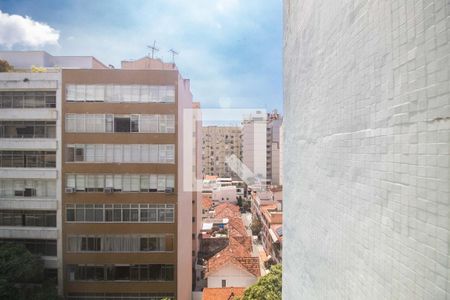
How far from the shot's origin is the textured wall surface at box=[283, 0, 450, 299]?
3.01 feet

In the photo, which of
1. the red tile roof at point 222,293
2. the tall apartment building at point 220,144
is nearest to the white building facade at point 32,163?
the red tile roof at point 222,293

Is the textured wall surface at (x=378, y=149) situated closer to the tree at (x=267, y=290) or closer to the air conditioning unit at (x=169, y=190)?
the tree at (x=267, y=290)

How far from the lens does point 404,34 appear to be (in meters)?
1.07

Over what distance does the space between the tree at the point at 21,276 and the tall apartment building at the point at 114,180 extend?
28.8 inches

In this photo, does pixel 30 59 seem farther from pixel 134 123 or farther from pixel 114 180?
pixel 114 180

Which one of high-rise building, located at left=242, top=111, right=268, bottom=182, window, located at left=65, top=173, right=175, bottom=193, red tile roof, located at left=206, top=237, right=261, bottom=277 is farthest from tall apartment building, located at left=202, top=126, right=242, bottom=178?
window, located at left=65, top=173, right=175, bottom=193

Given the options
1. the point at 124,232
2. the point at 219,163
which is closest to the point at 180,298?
the point at 124,232

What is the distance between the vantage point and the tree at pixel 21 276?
8945 millimetres

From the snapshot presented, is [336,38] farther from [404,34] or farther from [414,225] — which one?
[414,225]

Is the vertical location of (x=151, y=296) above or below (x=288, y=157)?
below

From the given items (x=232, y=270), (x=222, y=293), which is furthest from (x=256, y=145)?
(x=222, y=293)

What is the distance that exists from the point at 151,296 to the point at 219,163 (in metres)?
34.9

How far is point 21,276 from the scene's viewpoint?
9586 mm

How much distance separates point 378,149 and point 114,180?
10628mm
